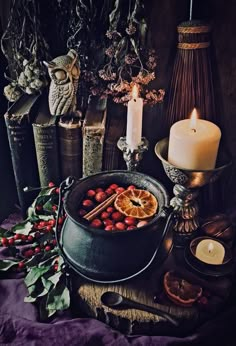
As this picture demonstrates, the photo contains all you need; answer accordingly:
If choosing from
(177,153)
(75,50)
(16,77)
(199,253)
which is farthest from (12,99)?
(199,253)

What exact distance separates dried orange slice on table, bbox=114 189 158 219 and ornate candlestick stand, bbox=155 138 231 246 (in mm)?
50

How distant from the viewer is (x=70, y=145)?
3.45ft

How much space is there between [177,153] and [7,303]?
502 mm

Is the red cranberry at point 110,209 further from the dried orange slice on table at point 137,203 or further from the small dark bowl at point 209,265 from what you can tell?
the small dark bowl at point 209,265

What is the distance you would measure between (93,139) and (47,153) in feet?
0.47

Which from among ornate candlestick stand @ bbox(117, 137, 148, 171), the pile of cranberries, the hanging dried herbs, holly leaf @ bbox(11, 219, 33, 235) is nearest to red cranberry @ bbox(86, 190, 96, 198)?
the pile of cranberries

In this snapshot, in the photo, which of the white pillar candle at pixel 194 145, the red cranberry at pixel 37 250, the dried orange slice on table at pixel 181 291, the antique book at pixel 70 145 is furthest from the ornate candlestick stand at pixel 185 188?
the red cranberry at pixel 37 250

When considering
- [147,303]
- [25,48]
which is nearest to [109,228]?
[147,303]

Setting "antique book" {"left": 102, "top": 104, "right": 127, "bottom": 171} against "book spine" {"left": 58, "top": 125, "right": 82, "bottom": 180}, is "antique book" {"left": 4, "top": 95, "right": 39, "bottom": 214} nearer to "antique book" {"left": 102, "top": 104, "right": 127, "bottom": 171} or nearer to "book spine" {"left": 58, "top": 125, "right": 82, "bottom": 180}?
"book spine" {"left": 58, "top": 125, "right": 82, "bottom": 180}

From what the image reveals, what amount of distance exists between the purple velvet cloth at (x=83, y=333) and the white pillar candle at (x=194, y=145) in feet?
1.04

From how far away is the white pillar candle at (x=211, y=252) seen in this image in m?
0.90

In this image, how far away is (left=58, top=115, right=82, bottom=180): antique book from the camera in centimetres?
102

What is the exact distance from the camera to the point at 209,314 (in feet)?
2.74

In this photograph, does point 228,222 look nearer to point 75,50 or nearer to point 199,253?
point 199,253
